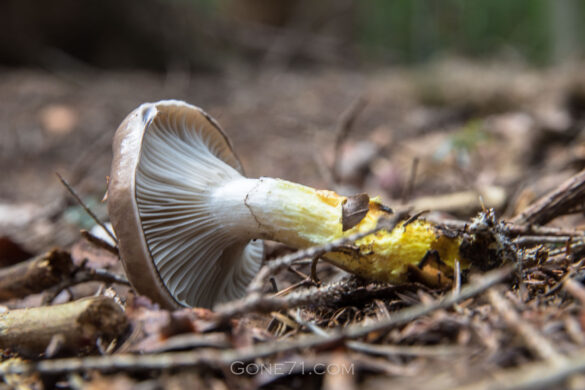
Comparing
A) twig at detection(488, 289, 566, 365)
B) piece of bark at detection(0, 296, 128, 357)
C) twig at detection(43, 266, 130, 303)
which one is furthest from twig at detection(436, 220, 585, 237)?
twig at detection(43, 266, 130, 303)

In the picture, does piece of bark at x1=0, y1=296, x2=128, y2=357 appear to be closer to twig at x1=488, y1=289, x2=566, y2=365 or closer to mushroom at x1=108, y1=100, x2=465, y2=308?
mushroom at x1=108, y1=100, x2=465, y2=308

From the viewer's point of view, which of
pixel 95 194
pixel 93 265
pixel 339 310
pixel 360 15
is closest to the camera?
pixel 339 310

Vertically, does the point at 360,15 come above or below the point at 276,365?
above

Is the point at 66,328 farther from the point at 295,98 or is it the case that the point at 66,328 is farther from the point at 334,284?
the point at 295,98

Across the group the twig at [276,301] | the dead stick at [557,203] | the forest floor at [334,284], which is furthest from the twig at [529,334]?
the dead stick at [557,203]

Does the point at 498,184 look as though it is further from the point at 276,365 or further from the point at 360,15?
the point at 360,15

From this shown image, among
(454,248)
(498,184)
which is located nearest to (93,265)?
(454,248)

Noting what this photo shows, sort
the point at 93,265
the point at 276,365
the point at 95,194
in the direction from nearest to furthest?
the point at 276,365
the point at 93,265
the point at 95,194

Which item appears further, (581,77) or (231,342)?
(581,77)
